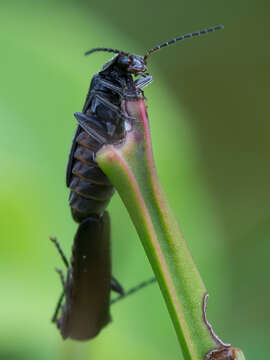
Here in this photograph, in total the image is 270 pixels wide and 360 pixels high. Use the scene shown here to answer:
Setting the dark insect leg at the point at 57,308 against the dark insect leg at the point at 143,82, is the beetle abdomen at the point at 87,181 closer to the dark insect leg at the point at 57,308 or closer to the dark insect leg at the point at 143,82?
the dark insect leg at the point at 143,82

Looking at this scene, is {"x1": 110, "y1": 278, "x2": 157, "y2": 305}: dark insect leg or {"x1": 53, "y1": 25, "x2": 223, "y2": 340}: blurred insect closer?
{"x1": 53, "y1": 25, "x2": 223, "y2": 340}: blurred insect

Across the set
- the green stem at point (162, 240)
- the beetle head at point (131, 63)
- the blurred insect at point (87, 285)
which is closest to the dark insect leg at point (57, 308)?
the blurred insect at point (87, 285)

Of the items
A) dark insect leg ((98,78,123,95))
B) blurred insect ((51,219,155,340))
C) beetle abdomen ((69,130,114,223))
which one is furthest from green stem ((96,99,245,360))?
blurred insect ((51,219,155,340))

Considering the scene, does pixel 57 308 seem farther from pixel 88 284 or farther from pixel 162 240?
pixel 162 240

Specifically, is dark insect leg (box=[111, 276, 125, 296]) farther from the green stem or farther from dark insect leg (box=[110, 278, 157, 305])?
the green stem

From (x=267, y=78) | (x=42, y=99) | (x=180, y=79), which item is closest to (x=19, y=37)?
(x=42, y=99)

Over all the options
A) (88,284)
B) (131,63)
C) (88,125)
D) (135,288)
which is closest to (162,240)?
(88,125)
